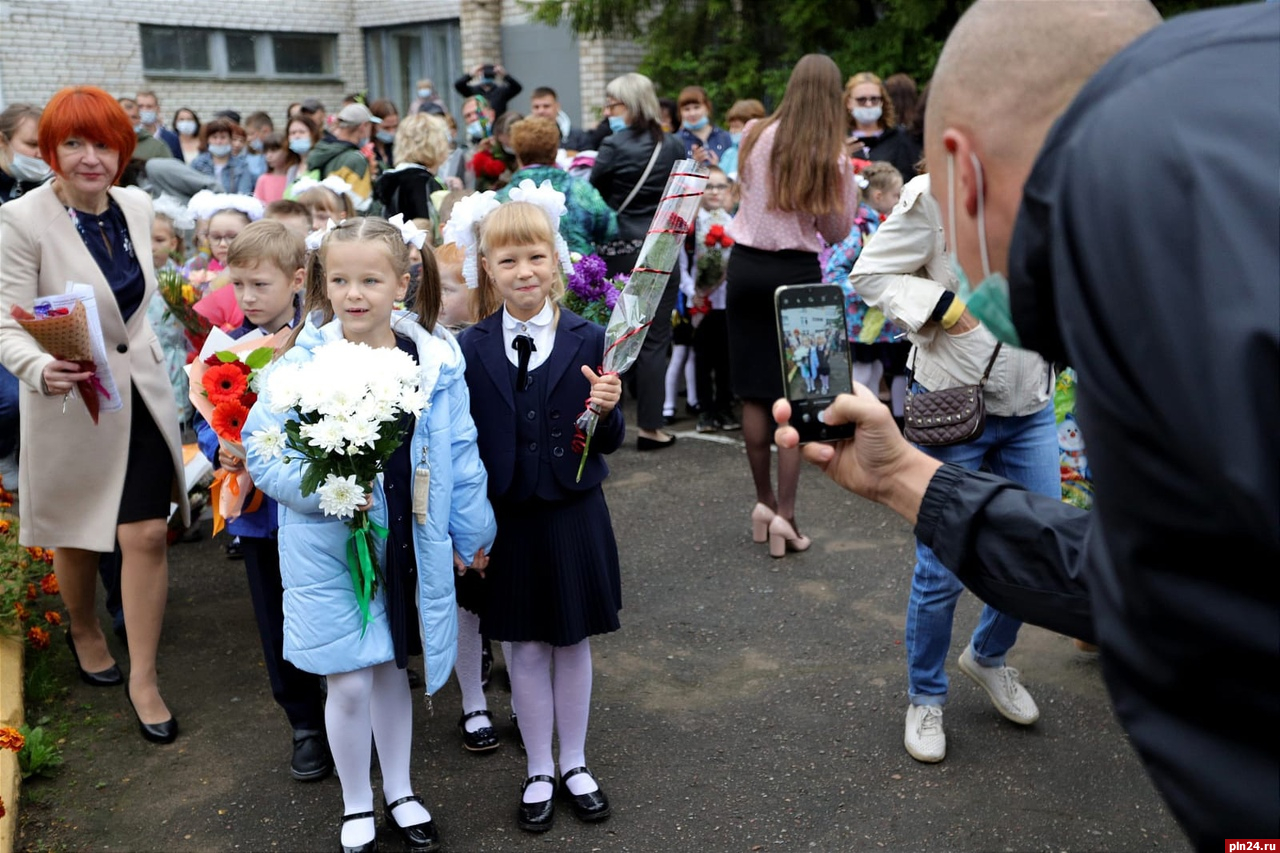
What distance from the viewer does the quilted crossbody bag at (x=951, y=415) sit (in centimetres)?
370

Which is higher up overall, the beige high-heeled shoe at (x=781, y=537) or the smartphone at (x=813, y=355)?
the smartphone at (x=813, y=355)

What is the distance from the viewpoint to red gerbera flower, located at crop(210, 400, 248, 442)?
3705 mm

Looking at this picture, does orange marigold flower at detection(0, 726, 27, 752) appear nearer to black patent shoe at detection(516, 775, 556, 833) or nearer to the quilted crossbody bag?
black patent shoe at detection(516, 775, 556, 833)

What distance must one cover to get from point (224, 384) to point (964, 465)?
2330 millimetres

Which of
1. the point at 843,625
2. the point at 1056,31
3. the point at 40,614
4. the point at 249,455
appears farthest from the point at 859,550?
the point at 1056,31

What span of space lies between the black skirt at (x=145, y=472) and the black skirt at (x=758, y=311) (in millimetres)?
2764

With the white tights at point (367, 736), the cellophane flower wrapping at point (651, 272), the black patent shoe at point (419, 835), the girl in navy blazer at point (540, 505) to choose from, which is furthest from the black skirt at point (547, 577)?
the black patent shoe at point (419, 835)

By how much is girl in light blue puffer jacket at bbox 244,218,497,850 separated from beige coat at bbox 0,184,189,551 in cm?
103

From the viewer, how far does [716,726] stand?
4219mm

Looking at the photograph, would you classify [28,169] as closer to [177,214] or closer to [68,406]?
[177,214]

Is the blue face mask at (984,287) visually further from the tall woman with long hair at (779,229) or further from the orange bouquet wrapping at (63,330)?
the tall woman with long hair at (779,229)

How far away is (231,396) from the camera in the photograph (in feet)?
12.2

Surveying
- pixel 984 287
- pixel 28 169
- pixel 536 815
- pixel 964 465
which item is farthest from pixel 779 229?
pixel 984 287

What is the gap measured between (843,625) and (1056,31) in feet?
13.2
